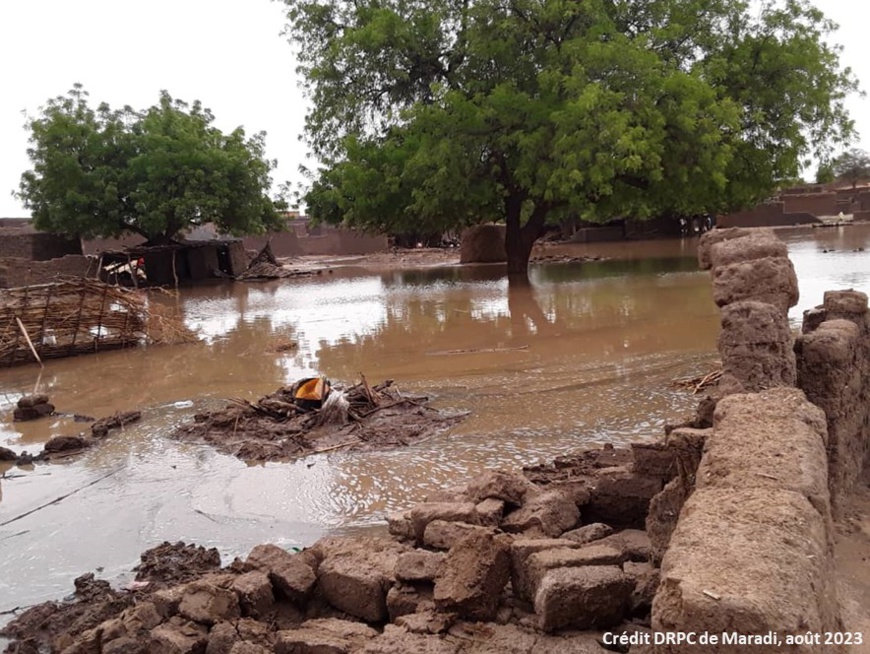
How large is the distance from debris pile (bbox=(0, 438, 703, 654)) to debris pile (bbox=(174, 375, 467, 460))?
207 centimetres

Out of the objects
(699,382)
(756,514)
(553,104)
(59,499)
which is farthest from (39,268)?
(756,514)

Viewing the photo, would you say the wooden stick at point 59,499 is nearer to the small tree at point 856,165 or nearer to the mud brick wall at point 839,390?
the mud brick wall at point 839,390

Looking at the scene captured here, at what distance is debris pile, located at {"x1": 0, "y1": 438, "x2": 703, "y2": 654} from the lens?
9.80ft

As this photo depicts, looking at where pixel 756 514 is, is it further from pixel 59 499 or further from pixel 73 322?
pixel 73 322

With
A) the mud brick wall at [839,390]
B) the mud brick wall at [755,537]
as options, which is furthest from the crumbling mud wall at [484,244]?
the mud brick wall at [755,537]

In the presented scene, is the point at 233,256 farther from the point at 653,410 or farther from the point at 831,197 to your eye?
the point at 831,197

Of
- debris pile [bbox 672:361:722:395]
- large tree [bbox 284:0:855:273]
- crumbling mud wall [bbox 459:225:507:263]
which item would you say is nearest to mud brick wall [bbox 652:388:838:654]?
debris pile [bbox 672:361:722:395]

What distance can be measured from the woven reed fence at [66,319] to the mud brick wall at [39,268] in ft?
34.6

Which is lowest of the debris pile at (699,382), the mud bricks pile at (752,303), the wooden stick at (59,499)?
the wooden stick at (59,499)

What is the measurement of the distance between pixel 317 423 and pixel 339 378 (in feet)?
7.65

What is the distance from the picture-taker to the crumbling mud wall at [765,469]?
1936mm

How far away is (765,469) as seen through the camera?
255 cm

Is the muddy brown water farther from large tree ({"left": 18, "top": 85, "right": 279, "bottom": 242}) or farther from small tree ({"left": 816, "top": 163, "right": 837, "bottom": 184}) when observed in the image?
large tree ({"left": 18, "top": 85, "right": 279, "bottom": 242})

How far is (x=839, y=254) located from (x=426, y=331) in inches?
588
